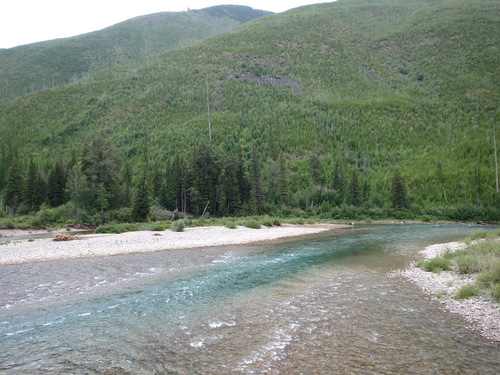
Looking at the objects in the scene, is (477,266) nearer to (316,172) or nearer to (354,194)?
(354,194)

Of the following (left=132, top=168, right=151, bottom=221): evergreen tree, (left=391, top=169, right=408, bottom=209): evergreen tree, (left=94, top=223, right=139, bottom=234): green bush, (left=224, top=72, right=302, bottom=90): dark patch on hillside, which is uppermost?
(left=224, top=72, right=302, bottom=90): dark patch on hillside

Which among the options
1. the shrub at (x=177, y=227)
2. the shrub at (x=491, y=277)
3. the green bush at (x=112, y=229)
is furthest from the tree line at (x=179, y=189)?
the shrub at (x=491, y=277)

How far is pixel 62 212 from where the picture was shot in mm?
47594

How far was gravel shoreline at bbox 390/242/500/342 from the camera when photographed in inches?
371

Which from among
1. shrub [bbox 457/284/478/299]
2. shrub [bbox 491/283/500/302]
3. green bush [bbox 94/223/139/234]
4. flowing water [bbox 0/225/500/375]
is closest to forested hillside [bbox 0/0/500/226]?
green bush [bbox 94/223/139/234]

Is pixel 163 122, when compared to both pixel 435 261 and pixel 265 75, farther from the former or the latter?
pixel 435 261

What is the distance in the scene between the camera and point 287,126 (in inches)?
4013

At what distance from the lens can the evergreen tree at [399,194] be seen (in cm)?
6331

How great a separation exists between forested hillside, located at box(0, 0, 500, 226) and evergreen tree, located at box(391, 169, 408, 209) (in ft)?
0.83

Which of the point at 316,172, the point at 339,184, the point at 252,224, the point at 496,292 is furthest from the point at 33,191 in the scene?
the point at 496,292

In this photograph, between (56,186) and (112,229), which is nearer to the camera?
(112,229)

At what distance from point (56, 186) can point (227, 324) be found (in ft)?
206

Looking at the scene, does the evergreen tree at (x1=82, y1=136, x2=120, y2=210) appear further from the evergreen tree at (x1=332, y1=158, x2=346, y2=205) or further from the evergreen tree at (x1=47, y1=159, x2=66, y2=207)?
the evergreen tree at (x1=332, y1=158, x2=346, y2=205)

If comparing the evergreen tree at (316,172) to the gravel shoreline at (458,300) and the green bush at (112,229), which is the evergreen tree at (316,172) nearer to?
the green bush at (112,229)
